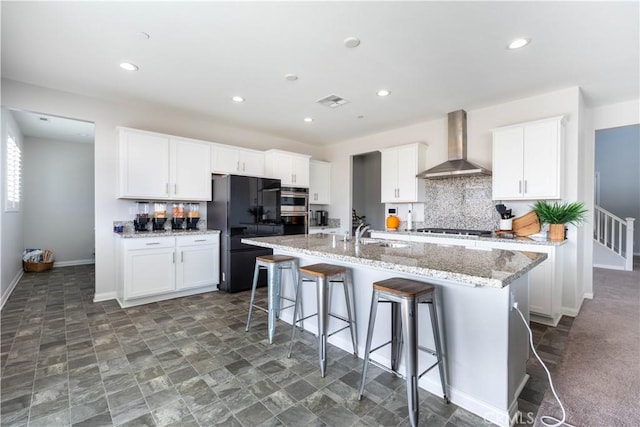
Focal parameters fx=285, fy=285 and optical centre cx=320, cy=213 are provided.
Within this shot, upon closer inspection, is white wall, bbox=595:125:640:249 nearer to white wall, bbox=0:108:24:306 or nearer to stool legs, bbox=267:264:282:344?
stool legs, bbox=267:264:282:344

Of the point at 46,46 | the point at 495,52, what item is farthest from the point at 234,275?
the point at 495,52

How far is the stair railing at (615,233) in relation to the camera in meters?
5.66

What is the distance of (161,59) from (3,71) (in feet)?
5.94

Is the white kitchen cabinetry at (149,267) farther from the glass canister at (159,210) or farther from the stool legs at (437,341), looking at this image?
the stool legs at (437,341)

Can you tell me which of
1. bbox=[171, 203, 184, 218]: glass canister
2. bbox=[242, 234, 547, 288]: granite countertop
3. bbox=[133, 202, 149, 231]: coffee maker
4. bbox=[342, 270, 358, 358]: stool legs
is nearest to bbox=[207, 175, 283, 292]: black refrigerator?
bbox=[171, 203, 184, 218]: glass canister

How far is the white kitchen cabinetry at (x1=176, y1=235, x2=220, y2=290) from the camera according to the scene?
393cm

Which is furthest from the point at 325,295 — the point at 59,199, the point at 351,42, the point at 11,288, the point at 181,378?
the point at 59,199

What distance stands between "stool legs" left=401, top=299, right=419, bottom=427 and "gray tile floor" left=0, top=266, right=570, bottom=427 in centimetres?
14

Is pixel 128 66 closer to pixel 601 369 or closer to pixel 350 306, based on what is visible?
pixel 350 306

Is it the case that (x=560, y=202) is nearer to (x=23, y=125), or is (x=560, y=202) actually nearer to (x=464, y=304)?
(x=464, y=304)

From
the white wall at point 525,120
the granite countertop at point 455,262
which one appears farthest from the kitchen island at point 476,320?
the white wall at point 525,120

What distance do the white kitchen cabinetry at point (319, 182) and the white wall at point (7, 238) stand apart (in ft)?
14.6

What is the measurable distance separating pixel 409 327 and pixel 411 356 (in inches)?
6.0

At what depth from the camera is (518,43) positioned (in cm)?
241
